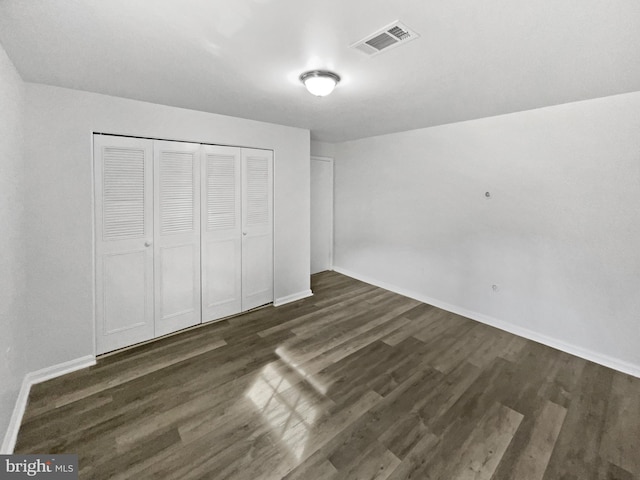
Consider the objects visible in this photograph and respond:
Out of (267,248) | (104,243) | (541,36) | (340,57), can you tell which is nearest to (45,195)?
(104,243)

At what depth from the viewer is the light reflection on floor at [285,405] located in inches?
75.2

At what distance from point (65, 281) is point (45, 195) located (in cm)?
75

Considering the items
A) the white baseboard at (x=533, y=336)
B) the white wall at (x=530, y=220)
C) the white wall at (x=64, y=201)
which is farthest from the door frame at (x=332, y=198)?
the white wall at (x=64, y=201)

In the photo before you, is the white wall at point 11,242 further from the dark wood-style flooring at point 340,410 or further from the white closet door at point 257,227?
the white closet door at point 257,227

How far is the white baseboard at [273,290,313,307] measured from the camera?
4.05m

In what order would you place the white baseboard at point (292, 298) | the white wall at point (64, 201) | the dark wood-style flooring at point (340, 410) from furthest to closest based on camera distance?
the white baseboard at point (292, 298) < the white wall at point (64, 201) < the dark wood-style flooring at point (340, 410)

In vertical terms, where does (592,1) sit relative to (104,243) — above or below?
above

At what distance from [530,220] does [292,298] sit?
3.13m

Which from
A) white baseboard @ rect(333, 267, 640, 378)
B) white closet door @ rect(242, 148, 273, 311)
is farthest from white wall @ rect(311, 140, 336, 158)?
white baseboard @ rect(333, 267, 640, 378)

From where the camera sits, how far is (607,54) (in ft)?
5.94

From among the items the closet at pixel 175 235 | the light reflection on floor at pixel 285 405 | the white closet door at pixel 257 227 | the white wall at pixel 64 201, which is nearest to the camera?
the light reflection on floor at pixel 285 405

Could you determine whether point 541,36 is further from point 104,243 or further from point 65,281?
point 65,281

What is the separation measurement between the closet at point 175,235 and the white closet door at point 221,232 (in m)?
0.01

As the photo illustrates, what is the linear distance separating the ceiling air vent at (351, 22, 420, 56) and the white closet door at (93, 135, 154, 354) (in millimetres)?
2309
